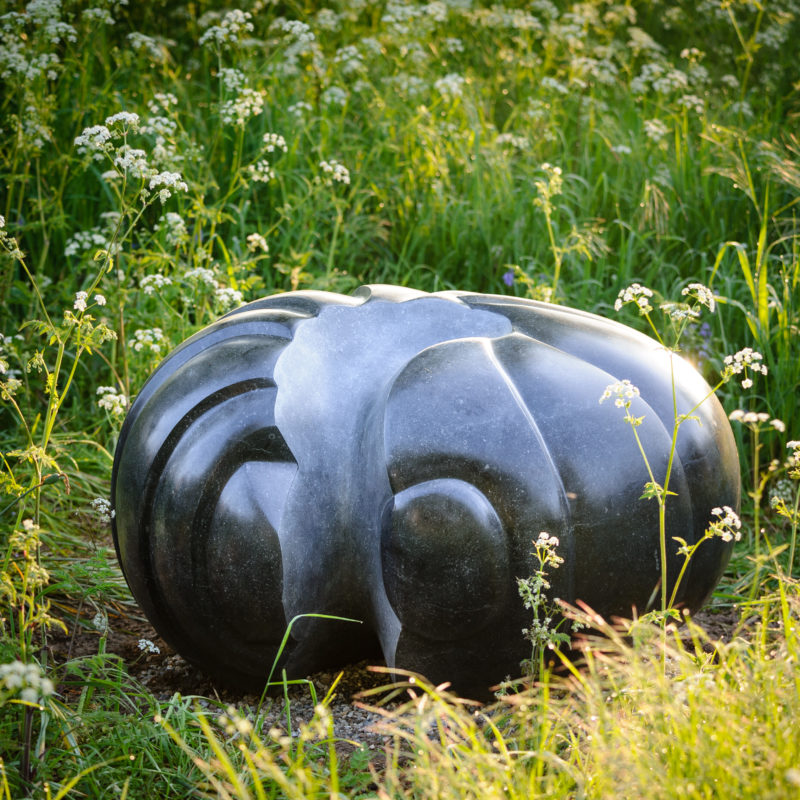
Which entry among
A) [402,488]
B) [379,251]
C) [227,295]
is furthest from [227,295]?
[379,251]

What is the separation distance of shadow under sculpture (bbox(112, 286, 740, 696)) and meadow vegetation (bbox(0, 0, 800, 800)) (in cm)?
12

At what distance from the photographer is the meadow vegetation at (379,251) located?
74.9 inches

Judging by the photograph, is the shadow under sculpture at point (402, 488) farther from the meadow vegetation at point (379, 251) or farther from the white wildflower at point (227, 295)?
the white wildflower at point (227, 295)

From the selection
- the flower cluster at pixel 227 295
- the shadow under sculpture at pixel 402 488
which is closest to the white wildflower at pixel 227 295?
the flower cluster at pixel 227 295

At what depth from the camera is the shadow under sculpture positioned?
2029 mm

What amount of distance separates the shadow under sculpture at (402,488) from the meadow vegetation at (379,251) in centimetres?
12

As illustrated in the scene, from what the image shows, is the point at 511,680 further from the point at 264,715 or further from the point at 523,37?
the point at 523,37

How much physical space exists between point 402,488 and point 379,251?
8.69 feet

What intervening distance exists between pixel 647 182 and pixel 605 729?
325 cm

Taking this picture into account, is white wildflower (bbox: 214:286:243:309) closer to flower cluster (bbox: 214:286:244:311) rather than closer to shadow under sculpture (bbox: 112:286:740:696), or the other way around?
flower cluster (bbox: 214:286:244:311)

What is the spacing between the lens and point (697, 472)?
2.16m

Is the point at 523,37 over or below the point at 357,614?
over

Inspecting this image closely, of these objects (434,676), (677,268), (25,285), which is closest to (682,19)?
(677,268)

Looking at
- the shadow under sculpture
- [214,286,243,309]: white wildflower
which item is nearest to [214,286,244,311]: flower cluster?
[214,286,243,309]: white wildflower
